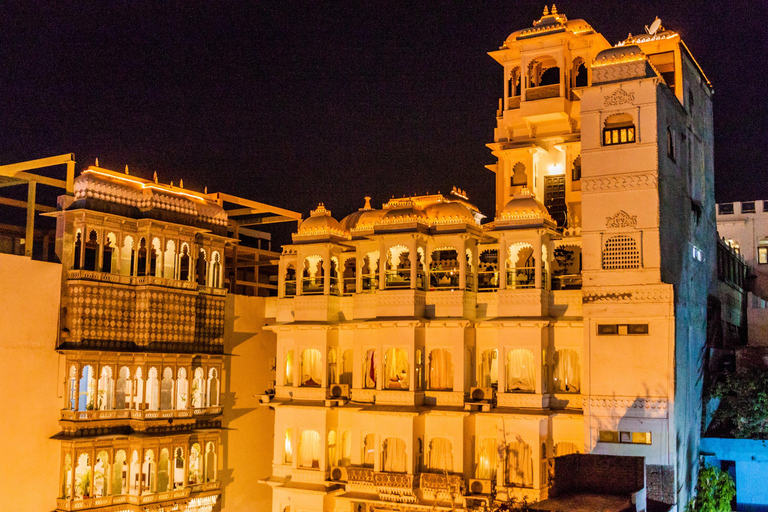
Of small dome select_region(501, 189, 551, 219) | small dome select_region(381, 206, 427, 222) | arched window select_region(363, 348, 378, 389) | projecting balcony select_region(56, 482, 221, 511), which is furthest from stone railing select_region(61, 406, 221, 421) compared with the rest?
small dome select_region(501, 189, 551, 219)

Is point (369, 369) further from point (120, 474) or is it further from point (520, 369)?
point (120, 474)

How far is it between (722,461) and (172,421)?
21.6 meters

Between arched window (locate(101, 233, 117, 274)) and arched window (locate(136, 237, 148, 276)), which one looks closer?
arched window (locate(101, 233, 117, 274))

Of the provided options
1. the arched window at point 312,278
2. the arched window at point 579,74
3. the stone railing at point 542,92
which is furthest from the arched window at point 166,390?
the arched window at point 579,74

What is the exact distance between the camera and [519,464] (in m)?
29.3

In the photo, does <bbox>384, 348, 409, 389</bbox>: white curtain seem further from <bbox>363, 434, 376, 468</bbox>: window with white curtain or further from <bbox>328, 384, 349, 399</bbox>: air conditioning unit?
<bbox>363, 434, 376, 468</bbox>: window with white curtain

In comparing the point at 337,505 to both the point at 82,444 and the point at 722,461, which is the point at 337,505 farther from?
the point at 722,461

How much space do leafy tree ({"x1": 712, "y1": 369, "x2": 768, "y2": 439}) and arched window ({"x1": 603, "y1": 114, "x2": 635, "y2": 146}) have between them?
1100cm

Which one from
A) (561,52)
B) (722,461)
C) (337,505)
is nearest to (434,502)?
(337,505)

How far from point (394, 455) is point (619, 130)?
13.7 meters

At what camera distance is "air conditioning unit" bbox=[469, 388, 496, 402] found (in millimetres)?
30406

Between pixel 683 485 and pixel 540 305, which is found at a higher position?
pixel 540 305

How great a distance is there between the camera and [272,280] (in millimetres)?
46219

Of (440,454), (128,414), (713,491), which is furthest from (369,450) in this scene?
(713,491)
